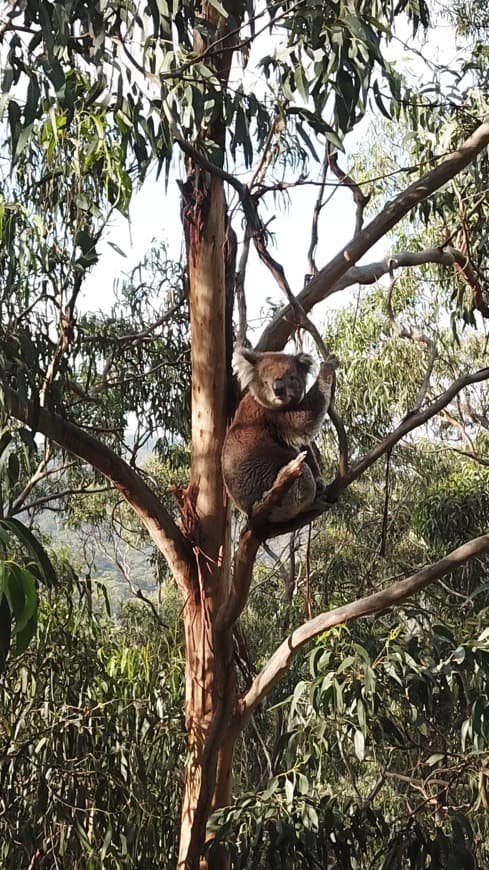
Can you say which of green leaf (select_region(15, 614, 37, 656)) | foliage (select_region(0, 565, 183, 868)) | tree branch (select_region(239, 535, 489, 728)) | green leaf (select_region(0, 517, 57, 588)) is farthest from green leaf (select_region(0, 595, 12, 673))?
foliage (select_region(0, 565, 183, 868))

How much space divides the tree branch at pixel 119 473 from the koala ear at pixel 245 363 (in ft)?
1.66

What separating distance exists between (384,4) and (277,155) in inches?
25.3

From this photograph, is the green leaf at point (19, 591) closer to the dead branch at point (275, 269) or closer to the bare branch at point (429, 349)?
the dead branch at point (275, 269)

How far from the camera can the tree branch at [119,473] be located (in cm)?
304

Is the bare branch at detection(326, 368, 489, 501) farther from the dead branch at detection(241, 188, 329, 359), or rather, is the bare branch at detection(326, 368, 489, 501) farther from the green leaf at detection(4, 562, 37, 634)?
the green leaf at detection(4, 562, 37, 634)

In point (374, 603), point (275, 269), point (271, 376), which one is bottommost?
point (374, 603)

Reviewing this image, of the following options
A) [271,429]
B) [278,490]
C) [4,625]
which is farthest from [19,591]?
[271,429]

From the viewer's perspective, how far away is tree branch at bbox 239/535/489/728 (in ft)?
9.87

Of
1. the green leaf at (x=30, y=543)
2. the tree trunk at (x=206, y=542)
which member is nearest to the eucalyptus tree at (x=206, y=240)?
A: the tree trunk at (x=206, y=542)

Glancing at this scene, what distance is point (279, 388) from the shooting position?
3.14 m

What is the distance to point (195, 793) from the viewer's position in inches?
131

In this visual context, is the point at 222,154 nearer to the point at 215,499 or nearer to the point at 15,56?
the point at 15,56

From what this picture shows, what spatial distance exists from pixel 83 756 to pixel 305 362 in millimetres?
1639

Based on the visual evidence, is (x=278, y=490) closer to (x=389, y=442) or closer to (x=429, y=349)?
(x=389, y=442)
